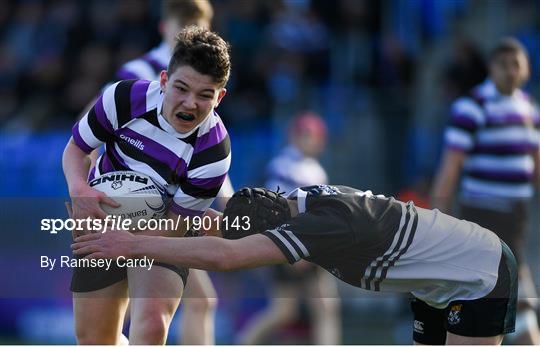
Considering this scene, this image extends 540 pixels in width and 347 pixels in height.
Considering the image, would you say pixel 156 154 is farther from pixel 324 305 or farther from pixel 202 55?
pixel 324 305

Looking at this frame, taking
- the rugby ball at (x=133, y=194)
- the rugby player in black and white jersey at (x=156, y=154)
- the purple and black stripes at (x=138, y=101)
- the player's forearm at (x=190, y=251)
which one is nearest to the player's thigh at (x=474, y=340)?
the player's forearm at (x=190, y=251)

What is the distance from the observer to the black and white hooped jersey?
433 cm

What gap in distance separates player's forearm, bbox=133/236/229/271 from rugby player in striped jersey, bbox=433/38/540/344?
3.18 metres

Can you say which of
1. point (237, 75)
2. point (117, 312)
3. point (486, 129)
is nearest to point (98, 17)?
point (237, 75)

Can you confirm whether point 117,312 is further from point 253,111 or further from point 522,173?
point 253,111

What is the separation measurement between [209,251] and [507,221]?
350cm

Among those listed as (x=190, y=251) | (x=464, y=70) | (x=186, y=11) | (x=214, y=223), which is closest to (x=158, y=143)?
(x=214, y=223)

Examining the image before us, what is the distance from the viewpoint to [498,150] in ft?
23.9

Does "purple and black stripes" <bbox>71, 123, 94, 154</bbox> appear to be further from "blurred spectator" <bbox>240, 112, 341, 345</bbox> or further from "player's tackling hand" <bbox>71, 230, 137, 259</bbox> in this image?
"blurred spectator" <bbox>240, 112, 341, 345</bbox>

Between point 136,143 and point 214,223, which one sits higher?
point 136,143

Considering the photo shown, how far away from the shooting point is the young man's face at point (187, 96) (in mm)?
4582

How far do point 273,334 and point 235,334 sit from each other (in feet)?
1.10

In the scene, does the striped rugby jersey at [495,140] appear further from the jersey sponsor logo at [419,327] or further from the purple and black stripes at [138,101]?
the purple and black stripes at [138,101]

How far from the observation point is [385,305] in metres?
10.4
